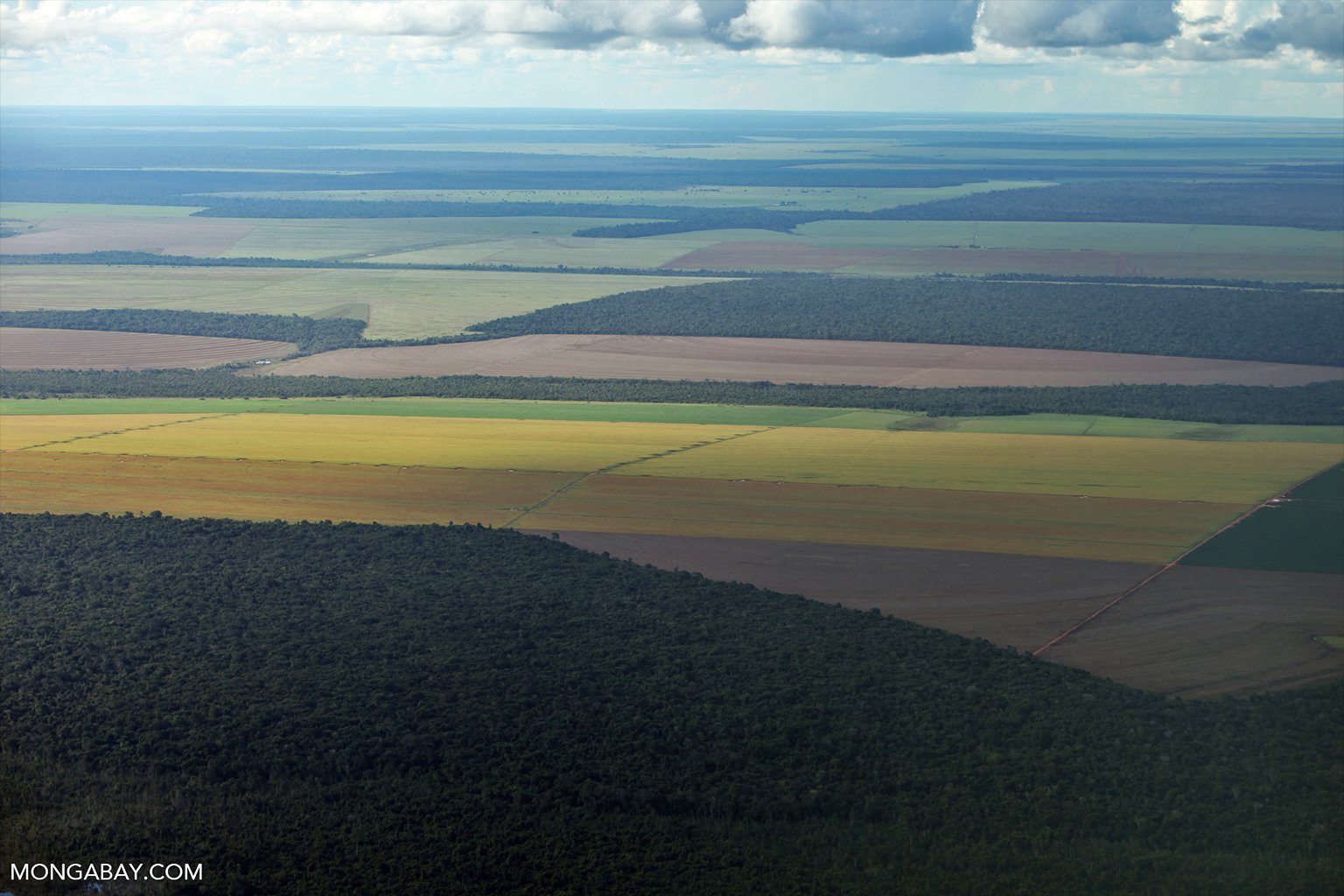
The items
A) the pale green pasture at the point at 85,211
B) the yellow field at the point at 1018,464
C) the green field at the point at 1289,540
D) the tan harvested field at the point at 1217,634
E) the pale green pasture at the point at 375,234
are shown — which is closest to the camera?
the tan harvested field at the point at 1217,634

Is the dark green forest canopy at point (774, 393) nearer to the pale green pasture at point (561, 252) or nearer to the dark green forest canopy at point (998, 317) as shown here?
the dark green forest canopy at point (998, 317)

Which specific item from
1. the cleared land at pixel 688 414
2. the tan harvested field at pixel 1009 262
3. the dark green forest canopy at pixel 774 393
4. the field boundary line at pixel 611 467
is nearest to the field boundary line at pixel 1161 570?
the cleared land at pixel 688 414

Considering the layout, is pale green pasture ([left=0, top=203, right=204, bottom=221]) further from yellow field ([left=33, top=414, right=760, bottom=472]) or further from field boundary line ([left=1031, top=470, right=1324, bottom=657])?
field boundary line ([left=1031, top=470, right=1324, bottom=657])

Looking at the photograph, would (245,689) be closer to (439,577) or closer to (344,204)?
(439,577)

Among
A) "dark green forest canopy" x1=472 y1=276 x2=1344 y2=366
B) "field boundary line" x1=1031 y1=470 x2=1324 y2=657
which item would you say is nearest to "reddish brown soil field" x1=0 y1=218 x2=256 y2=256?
"dark green forest canopy" x1=472 y1=276 x2=1344 y2=366

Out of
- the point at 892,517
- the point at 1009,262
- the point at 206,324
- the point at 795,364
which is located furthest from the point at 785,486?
the point at 1009,262

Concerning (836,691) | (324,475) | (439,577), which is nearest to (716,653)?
(836,691)

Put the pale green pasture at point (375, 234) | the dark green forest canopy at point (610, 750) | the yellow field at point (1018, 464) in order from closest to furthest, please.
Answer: the dark green forest canopy at point (610, 750)
the yellow field at point (1018, 464)
the pale green pasture at point (375, 234)
